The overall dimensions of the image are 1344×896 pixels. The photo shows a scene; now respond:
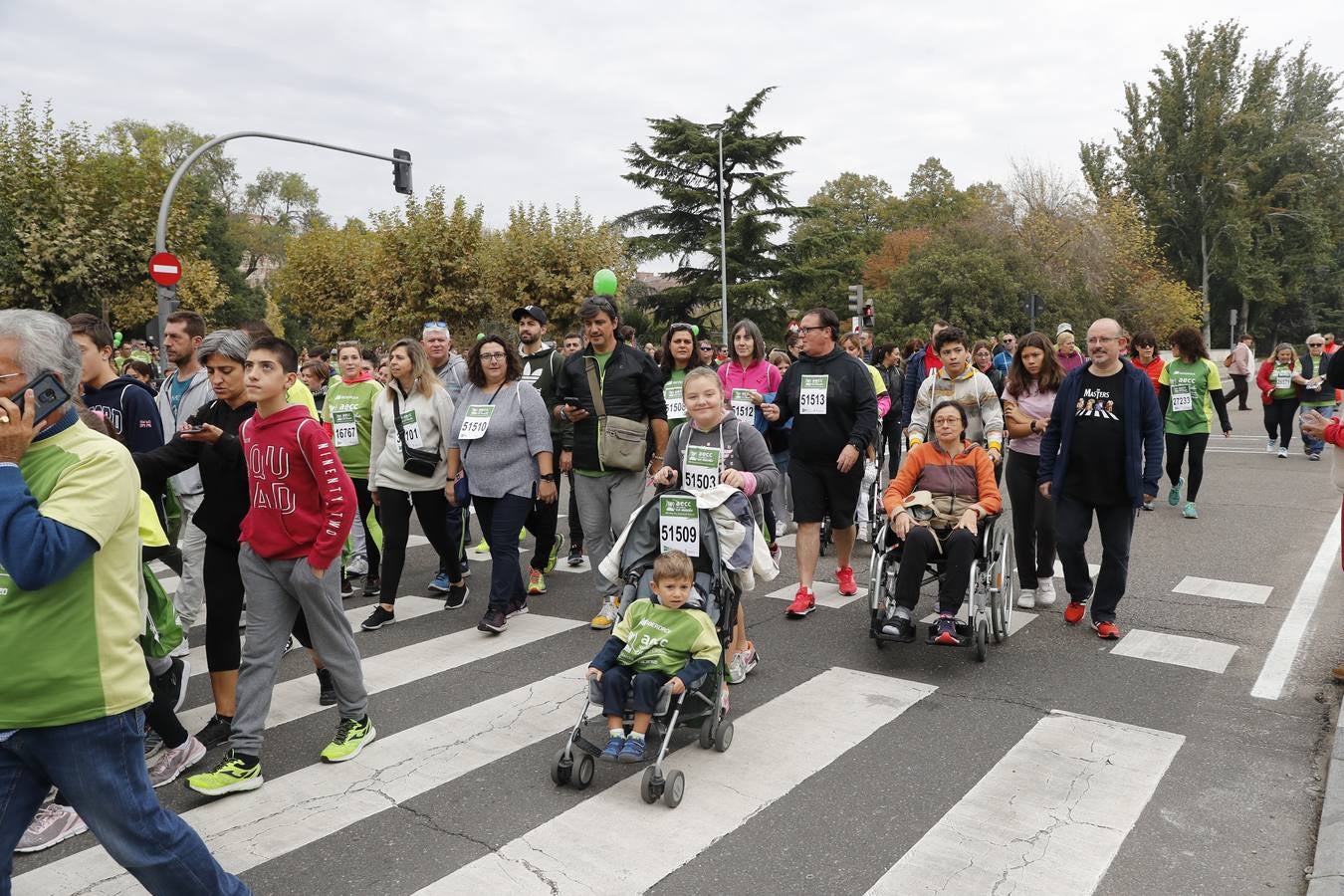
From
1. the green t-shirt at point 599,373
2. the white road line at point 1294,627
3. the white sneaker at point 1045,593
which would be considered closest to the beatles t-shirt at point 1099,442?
the white sneaker at point 1045,593

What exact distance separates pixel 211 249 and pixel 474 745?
5764 centimetres

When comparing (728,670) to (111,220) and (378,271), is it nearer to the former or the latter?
(111,220)

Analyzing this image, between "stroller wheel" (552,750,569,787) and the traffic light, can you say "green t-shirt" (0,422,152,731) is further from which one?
the traffic light

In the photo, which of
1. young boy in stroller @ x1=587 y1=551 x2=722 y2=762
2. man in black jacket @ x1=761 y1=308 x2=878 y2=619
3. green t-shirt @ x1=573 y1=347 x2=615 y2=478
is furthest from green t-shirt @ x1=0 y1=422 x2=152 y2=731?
man in black jacket @ x1=761 y1=308 x2=878 y2=619

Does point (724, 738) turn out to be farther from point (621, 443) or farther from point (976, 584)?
point (621, 443)

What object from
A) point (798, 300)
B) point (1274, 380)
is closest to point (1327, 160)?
point (798, 300)

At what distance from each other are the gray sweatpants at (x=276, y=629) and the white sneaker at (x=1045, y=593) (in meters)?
5.04

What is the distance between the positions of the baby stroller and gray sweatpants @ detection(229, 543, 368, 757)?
45.0 inches

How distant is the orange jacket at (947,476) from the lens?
19.9 ft

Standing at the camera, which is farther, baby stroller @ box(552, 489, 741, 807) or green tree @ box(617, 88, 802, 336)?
green tree @ box(617, 88, 802, 336)

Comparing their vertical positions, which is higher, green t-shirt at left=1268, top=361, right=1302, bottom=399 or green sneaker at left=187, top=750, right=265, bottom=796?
green t-shirt at left=1268, top=361, right=1302, bottom=399

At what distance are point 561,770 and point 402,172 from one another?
19.2m

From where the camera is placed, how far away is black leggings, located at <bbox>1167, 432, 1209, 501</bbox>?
10688mm

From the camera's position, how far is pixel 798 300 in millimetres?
44312
